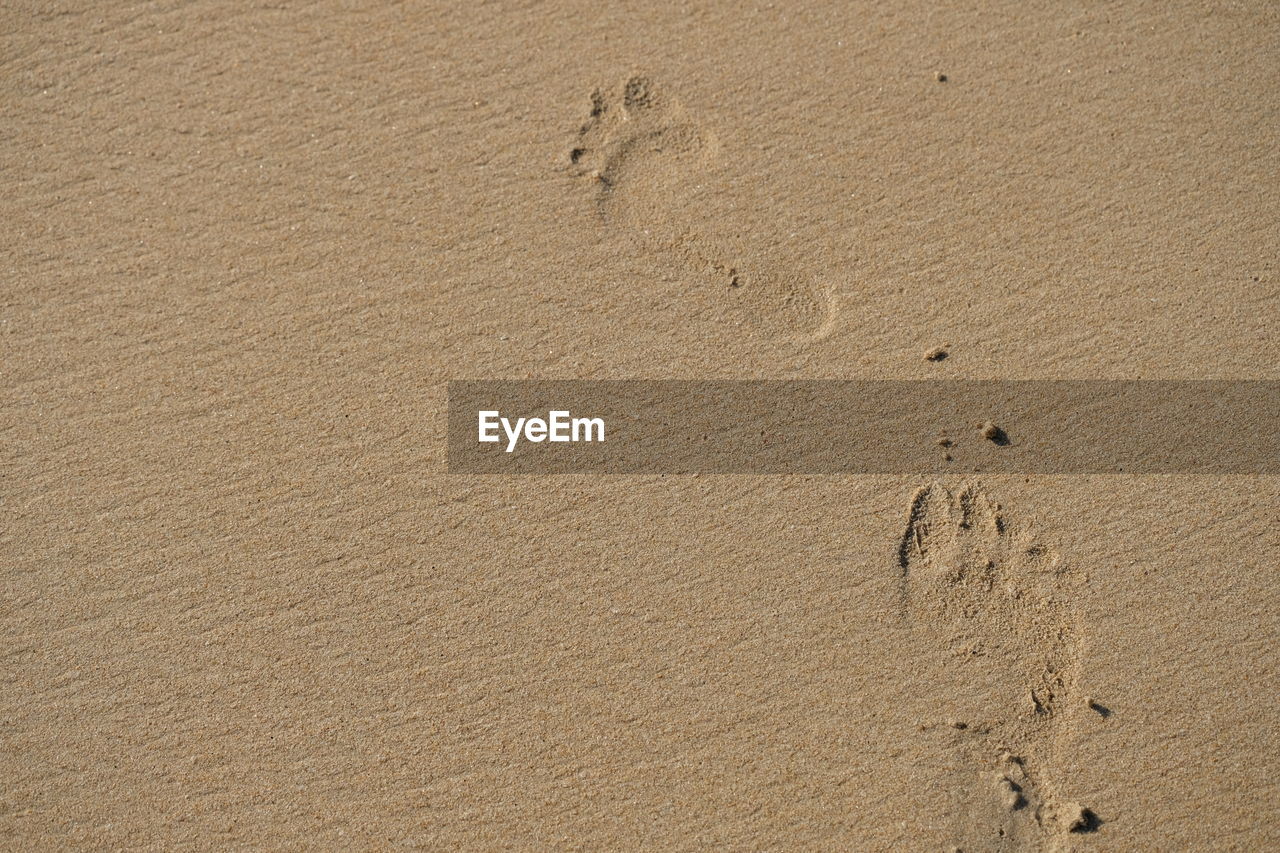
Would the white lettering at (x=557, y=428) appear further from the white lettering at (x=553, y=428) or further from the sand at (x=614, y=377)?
the sand at (x=614, y=377)

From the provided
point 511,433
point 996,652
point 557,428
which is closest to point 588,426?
point 557,428

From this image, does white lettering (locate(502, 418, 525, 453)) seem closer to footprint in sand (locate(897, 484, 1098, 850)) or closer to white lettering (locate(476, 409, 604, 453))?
white lettering (locate(476, 409, 604, 453))

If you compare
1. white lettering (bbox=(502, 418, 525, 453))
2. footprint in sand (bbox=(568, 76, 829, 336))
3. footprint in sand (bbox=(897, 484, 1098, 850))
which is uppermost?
footprint in sand (bbox=(568, 76, 829, 336))

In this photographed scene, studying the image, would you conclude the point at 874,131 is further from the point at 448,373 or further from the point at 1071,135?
the point at 448,373

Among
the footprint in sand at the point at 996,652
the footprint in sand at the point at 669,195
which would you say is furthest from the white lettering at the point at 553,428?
the footprint in sand at the point at 996,652

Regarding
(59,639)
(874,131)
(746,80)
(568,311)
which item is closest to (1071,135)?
(874,131)

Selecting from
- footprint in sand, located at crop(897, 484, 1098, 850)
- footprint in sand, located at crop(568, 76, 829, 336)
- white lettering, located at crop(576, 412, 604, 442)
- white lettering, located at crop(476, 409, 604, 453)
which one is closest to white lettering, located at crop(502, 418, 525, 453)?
A: white lettering, located at crop(476, 409, 604, 453)

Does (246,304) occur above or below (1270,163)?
below

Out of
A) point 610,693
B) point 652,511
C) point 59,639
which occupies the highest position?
point 652,511
